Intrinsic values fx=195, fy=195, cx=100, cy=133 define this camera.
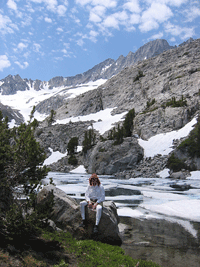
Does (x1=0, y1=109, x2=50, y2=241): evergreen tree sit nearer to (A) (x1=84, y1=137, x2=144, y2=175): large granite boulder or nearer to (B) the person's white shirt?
(B) the person's white shirt

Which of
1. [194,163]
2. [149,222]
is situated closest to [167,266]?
[149,222]

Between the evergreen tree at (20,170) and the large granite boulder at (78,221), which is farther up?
the evergreen tree at (20,170)

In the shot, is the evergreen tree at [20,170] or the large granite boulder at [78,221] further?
the large granite boulder at [78,221]

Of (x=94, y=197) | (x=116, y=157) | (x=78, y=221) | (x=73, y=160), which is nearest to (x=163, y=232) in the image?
(x=94, y=197)

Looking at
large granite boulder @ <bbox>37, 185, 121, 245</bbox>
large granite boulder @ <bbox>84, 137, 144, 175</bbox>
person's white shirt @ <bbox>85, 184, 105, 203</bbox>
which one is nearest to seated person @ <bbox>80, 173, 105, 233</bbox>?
person's white shirt @ <bbox>85, 184, 105, 203</bbox>

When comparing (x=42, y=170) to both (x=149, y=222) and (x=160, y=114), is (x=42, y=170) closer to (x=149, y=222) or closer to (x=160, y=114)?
(x=149, y=222)

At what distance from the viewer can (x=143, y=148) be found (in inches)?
1886

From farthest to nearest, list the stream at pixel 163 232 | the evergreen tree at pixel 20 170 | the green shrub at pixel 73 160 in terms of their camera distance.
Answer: the green shrub at pixel 73 160, the stream at pixel 163 232, the evergreen tree at pixel 20 170

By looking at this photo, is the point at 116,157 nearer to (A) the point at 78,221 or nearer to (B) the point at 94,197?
(B) the point at 94,197

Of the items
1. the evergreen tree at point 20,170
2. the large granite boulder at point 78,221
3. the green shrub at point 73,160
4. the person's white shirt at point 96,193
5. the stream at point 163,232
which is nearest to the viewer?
the evergreen tree at point 20,170

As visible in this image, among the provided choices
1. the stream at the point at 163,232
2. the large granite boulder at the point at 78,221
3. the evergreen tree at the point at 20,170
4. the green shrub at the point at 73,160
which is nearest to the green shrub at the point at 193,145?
the stream at the point at 163,232

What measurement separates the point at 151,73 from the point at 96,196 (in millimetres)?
97701

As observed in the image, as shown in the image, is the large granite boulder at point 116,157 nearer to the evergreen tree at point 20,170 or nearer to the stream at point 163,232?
the stream at point 163,232

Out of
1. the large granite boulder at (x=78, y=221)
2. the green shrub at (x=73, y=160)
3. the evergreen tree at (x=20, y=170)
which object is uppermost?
the evergreen tree at (x=20, y=170)
